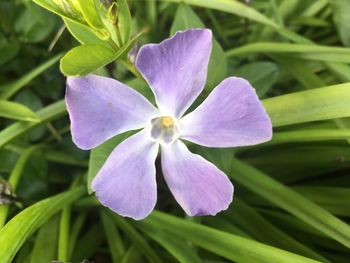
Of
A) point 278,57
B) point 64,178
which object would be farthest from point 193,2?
point 64,178

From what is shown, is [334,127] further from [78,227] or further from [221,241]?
[78,227]

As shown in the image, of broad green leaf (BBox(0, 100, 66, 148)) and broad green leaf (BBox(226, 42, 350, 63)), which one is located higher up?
broad green leaf (BBox(0, 100, 66, 148))

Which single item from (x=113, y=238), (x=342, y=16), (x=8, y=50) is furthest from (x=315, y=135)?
(x=8, y=50)

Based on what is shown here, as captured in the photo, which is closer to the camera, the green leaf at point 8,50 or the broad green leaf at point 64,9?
the broad green leaf at point 64,9

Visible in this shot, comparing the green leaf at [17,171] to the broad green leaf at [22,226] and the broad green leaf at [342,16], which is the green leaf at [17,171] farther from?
the broad green leaf at [342,16]

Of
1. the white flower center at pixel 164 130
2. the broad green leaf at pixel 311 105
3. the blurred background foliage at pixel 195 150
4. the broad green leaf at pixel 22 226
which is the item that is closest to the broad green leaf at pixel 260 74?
the blurred background foliage at pixel 195 150

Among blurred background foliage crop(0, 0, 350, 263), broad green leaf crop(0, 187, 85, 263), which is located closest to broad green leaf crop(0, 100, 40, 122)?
blurred background foliage crop(0, 0, 350, 263)

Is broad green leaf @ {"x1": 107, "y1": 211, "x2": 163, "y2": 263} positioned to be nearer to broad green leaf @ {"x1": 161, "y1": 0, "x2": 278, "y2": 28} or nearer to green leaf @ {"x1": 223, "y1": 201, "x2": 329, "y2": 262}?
A: green leaf @ {"x1": 223, "y1": 201, "x2": 329, "y2": 262}
